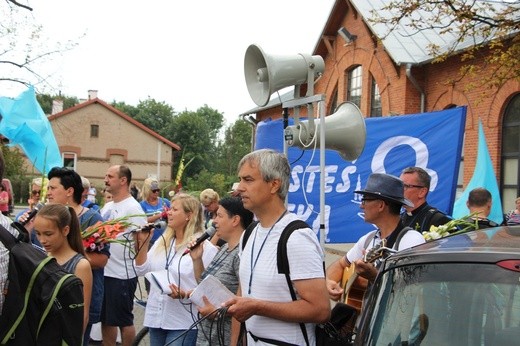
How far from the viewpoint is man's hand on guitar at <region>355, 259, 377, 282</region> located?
400 centimetres

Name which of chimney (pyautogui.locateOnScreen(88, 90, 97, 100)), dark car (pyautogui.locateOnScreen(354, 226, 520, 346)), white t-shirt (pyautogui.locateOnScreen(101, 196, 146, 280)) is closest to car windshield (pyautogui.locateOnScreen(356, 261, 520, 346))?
dark car (pyautogui.locateOnScreen(354, 226, 520, 346))

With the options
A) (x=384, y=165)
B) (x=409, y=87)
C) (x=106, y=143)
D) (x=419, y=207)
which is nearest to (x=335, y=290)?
(x=419, y=207)

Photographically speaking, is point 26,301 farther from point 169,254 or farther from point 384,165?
point 384,165

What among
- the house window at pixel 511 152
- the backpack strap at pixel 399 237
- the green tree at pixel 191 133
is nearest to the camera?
the backpack strap at pixel 399 237

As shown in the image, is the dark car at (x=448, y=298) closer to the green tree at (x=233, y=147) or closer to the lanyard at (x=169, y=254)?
the lanyard at (x=169, y=254)

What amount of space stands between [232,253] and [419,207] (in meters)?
1.65

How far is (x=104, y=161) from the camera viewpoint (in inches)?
2427

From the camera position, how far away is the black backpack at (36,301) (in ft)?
10.9

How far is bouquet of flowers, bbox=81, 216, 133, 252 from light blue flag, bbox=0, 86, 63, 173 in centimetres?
415

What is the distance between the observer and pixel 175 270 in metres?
5.63

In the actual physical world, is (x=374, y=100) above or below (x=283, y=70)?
above

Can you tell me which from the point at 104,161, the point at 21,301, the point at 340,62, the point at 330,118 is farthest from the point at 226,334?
the point at 104,161

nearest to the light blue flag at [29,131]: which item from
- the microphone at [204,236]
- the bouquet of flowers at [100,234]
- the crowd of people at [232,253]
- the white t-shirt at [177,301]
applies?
the crowd of people at [232,253]

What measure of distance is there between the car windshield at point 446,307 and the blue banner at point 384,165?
13.2ft
